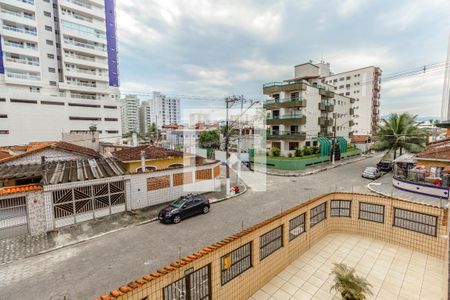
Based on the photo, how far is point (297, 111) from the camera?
34094 millimetres

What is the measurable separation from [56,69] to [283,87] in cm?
4410

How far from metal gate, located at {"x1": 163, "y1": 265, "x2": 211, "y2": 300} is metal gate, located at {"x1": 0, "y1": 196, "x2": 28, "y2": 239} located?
1139 centimetres

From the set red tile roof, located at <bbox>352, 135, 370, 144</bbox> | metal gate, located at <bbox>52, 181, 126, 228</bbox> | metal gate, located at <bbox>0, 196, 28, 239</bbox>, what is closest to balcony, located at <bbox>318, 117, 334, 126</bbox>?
red tile roof, located at <bbox>352, 135, 370, 144</bbox>

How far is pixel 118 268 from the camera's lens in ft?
28.9

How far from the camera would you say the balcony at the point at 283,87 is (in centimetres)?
3266

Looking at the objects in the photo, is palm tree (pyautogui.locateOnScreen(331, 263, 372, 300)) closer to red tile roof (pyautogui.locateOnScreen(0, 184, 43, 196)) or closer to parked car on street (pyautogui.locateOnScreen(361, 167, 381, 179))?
red tile roof (pyautogui.locateOnScreen(0, 184, 43, 196))

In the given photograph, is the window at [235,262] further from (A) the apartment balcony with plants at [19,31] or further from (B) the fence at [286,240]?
(A) the apartment balcony with plants at [19,31]

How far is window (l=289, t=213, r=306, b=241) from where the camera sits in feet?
27.9

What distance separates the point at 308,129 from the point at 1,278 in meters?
35.8

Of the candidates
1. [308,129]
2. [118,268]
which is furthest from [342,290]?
[308,129]

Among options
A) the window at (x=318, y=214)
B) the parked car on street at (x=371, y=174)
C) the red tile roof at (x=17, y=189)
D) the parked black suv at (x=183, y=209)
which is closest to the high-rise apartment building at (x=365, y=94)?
the parked car on street at (x=371, y=174)

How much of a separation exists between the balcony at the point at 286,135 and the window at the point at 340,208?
22.8m

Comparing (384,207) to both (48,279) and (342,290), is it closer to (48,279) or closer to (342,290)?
(342,290)

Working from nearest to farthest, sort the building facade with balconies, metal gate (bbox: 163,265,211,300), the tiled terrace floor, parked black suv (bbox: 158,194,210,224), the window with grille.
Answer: metal gate (bbox: 163,265,211,300) < the tiled terrace floor < the window with grille < parked black suv (bbox: 158,194,210,224) < the building facade with balconies
